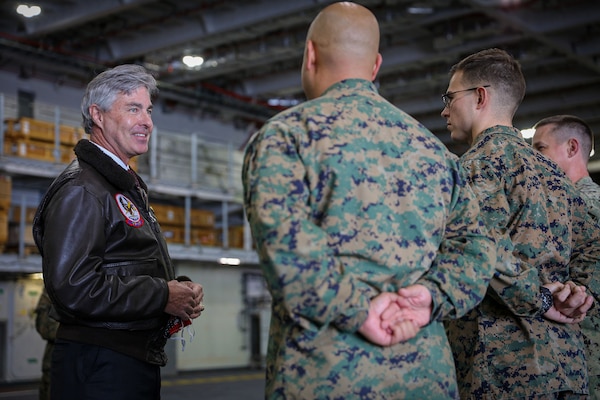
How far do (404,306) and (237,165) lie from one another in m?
19.3

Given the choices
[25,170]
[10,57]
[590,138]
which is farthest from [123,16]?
[590,138]

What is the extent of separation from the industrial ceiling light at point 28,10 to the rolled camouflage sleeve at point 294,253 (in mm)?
13642

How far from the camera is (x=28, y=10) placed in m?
14.3

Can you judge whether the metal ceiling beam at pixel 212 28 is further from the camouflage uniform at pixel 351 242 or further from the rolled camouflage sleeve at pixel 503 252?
the camouflage uniform at pixel 351 242

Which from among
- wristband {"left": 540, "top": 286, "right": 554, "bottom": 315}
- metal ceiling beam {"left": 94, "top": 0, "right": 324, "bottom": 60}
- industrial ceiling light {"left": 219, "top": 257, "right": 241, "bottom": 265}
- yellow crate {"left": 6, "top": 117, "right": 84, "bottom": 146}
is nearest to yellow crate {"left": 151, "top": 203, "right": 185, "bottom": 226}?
industrial ceiling light {"left": 219, "top": 257, "right": 241, "bottom": 265}

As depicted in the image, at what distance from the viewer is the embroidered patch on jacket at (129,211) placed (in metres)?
3.04

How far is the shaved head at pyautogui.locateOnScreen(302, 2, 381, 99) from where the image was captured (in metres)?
2.35

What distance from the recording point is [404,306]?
86.7 inches

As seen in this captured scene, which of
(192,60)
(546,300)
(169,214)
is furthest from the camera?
(169,214)

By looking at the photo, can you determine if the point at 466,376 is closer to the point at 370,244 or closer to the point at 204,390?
the point at 370,244

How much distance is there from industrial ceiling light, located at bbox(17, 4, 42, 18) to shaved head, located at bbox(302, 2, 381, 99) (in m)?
13.4

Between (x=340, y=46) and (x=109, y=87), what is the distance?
4.34ft

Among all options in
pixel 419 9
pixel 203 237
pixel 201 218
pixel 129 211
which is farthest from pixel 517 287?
pixel 201 218

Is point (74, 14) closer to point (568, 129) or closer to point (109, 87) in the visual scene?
point (568, 129)
